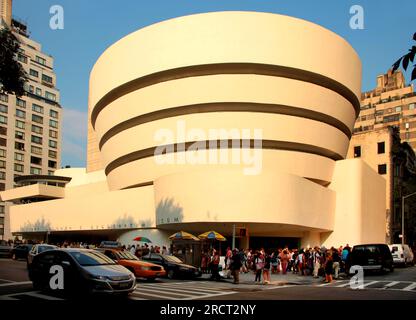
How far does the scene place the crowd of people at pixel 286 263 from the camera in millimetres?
24328

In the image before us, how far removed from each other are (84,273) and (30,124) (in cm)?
8978

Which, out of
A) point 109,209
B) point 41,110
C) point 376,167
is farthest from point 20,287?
point 41,110

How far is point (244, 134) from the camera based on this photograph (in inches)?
1677

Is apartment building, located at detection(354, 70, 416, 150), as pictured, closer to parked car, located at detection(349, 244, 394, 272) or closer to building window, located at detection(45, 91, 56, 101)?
building window, located at detection(45, 91, 56, 101)

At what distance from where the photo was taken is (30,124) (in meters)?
97.6

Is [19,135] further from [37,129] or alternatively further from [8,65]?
[8,65]

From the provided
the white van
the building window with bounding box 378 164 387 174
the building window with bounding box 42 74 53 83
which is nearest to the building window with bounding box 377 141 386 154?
the building window with bounding box 378 164 387 174

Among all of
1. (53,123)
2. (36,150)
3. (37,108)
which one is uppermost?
(37,108)

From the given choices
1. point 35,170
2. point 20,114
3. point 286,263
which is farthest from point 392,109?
point 286,263

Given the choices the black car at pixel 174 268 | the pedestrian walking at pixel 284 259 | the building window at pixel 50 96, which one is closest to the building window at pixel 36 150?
the building window at pixel 50 96

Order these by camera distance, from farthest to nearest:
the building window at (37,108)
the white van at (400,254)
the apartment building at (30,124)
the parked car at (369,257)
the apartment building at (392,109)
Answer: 1. the building window at (37,108)
2. the apartment building at (392,109)
3. the apartment building at (30,124)
4. the white van at (400,254)
5. the parked car at (369,257)

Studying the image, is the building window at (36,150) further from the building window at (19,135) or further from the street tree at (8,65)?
the street tree at (8,65)

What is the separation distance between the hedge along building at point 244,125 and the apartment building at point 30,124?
49.2m
